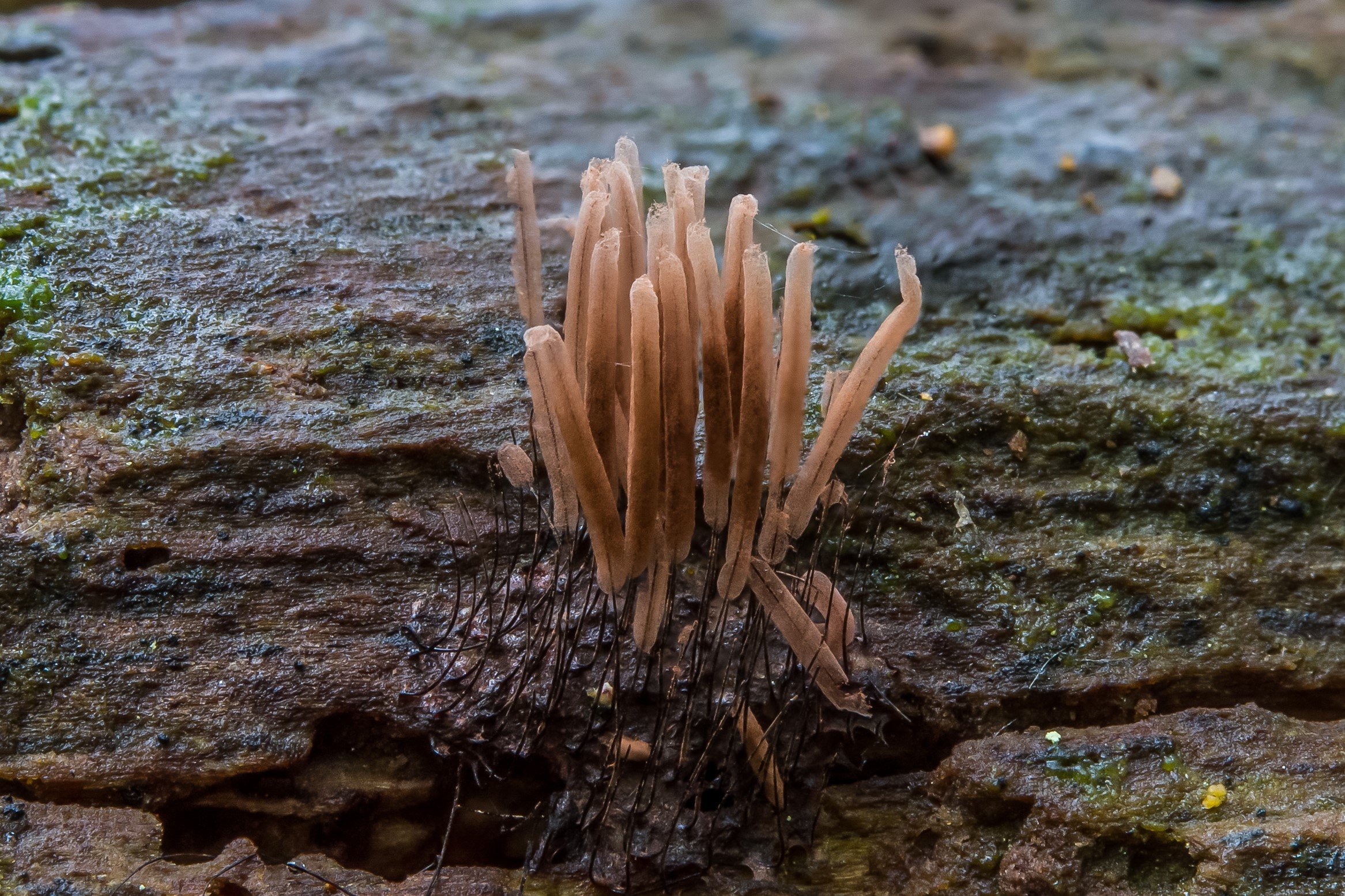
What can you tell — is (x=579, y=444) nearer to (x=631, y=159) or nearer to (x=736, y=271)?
(x=736, y=271)

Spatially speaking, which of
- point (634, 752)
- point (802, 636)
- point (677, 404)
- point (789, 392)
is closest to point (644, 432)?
point (677, 404)

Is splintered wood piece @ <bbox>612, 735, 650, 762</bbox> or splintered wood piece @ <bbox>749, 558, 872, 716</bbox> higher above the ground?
splintered wood piece @ <bbox>749, 558, 872, 716</bbox>

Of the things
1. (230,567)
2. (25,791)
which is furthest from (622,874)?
(25,791)

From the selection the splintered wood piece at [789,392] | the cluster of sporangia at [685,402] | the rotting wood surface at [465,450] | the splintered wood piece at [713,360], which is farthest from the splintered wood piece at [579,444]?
the rotting wood surface at [465,450]

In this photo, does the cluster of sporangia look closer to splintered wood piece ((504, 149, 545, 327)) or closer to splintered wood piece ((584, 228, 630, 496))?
splintered wood piece ((584, 228, 630, 496))

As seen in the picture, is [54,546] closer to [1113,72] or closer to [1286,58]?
[1113,72]

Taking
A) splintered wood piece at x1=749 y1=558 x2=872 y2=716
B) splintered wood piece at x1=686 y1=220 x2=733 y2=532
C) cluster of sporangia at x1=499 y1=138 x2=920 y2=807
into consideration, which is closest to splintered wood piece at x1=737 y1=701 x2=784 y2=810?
cluster of sporangia at x1=499 y1=138 x2=920 y2=807
